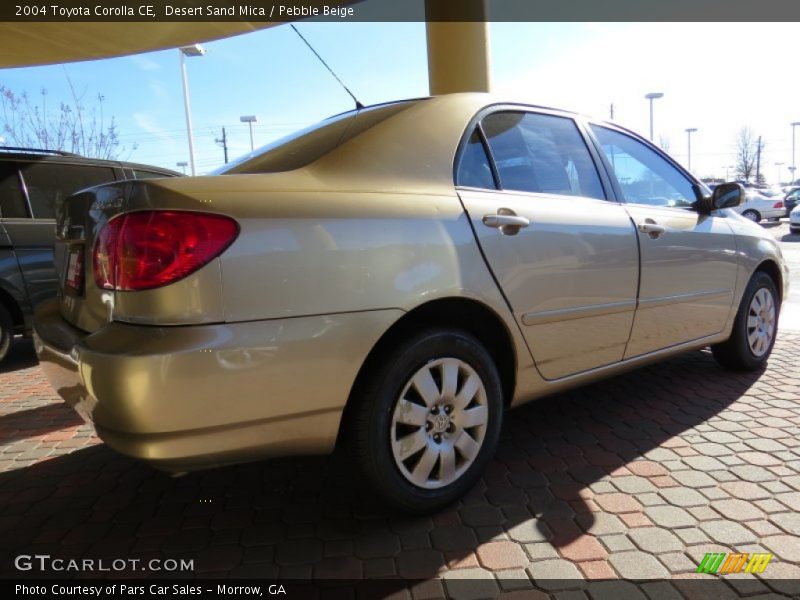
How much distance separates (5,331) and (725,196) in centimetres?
594

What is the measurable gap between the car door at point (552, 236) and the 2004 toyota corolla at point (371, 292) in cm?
1

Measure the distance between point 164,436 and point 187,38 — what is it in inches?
413

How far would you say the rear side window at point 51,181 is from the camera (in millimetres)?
5211

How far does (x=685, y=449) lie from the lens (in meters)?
2.88

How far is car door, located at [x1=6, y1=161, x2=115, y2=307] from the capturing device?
16.6ft

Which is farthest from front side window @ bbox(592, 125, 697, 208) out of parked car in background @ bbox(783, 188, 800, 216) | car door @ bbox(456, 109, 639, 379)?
parked car in background @ bbox(783, 188, 800, 216)

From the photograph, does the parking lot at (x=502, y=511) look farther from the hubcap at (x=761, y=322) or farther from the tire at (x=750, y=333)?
the hubcap at (x=761, y=322)

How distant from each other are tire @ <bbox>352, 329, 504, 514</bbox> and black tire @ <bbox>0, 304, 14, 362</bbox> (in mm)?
4510

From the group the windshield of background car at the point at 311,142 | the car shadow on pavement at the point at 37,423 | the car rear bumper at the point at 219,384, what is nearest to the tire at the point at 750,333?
the windshield of background car at the point at 311,142

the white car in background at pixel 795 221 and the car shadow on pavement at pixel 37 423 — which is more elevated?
the car shadow on pavement at pixel 37 423

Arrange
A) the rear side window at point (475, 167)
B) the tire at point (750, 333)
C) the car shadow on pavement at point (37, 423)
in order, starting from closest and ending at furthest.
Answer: the rear side window at point (475, 167), the car shadow on pavement at point (37, 423), the tire at point (750, 333)

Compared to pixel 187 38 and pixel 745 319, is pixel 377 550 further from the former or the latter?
pixel 187 38

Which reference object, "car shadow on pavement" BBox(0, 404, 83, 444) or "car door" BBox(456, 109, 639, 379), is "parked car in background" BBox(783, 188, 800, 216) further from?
"car shadow on pavement" BBox(0, 404, 83, 444)

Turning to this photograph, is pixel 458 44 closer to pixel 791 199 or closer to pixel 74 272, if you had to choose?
pixel 74 272
